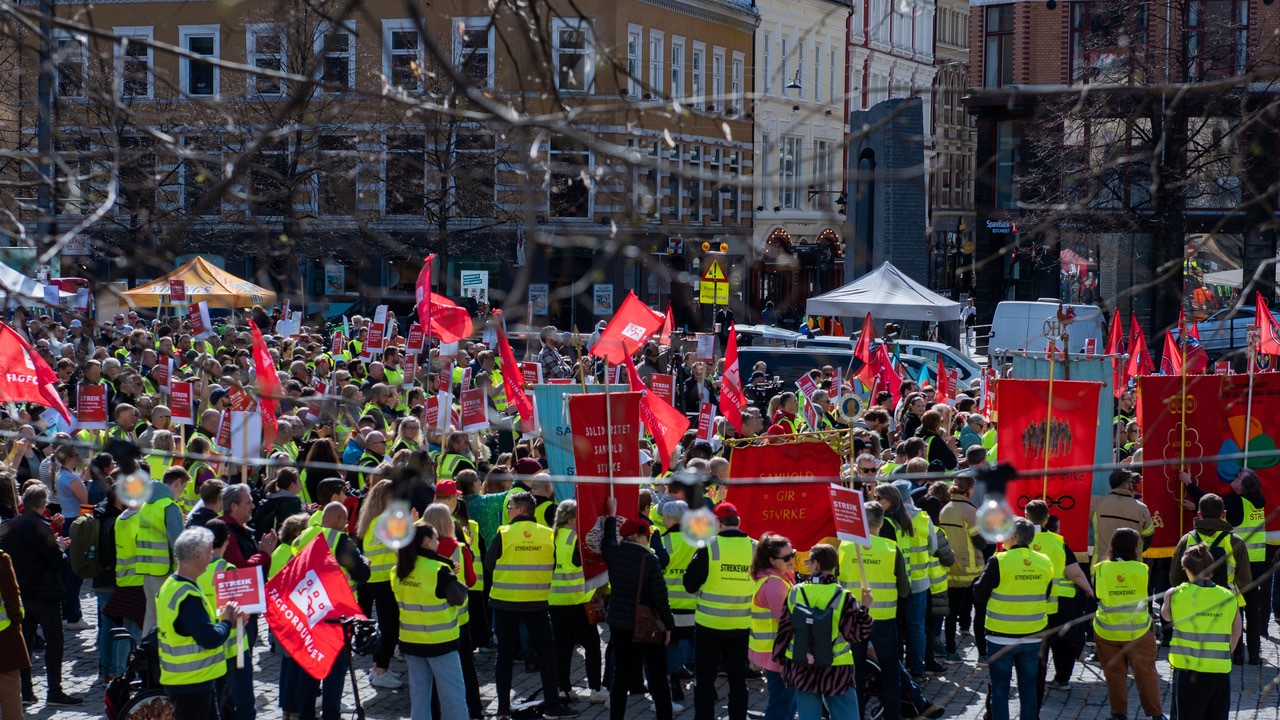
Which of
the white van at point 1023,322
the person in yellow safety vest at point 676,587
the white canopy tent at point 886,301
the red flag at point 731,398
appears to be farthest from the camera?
the white van at point 1023,322

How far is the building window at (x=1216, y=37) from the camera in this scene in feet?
94.0

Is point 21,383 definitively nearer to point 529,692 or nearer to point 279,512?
point 279,512

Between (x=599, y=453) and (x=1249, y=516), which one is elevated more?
(x=599, y=453)

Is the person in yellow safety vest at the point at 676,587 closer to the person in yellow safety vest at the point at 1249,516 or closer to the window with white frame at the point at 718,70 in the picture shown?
the person in yellow safety vest at the point at 1249,516

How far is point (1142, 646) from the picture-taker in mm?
10141

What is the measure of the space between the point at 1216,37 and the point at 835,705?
28741mm

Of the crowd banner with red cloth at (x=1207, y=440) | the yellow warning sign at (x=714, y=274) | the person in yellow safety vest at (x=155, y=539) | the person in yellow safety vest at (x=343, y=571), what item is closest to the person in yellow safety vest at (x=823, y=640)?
the person in yellow safety vest at (x=343, y=571)

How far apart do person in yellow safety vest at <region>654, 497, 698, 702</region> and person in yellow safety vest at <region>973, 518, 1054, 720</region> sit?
1.88 metres

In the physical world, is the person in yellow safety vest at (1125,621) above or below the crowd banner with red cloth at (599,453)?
below

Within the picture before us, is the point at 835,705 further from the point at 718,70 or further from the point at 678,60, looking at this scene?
the point at 678,60

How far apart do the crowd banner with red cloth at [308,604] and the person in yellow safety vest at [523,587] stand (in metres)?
1.64

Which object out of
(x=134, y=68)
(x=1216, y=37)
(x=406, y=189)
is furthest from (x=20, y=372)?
(x=1216, y=37)

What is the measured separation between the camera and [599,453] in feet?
35.9

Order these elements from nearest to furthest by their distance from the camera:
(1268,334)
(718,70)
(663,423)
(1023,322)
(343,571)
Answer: (343,571)
(663,423)
(1268,334)
(1023,322)
(718,70)
